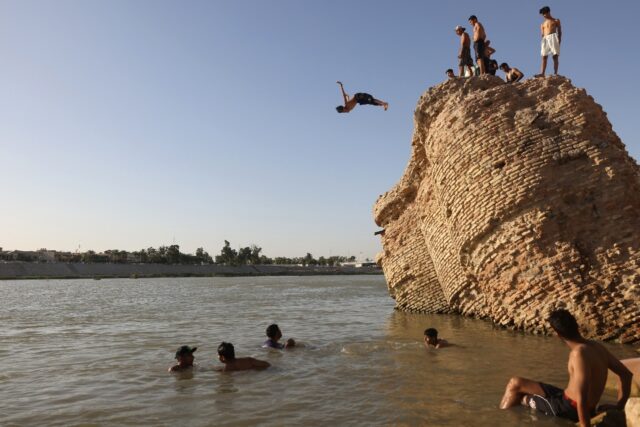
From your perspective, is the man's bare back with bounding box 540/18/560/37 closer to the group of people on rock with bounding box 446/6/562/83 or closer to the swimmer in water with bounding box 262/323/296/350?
the group of people on rock with bounding box 446/6/562/83

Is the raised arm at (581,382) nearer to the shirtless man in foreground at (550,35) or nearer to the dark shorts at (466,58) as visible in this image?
the shirtless man in foreground at (550,35)

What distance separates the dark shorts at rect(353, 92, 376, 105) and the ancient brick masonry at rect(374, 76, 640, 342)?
4.73ft

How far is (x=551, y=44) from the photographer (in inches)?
500

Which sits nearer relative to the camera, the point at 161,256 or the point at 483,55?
the point at 483,55

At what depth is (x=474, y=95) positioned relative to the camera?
12188 mm

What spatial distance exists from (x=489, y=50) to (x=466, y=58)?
68 cm

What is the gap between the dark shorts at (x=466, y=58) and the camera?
1481 centimetres

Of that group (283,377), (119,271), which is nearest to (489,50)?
(283,377)

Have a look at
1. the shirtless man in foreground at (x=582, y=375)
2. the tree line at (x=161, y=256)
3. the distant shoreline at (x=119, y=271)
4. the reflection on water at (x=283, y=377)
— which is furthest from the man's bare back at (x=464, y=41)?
the tree line at (x=161, y=256)

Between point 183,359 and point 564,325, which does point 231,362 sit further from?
point 564,325

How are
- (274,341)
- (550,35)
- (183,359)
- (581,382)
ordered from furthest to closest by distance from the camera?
(550,35)
(274,341)
(183,359)
(581,382)

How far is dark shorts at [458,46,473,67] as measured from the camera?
14812 millimetres

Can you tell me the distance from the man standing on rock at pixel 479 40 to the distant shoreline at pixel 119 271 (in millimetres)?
69927

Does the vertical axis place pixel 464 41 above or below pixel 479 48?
above
